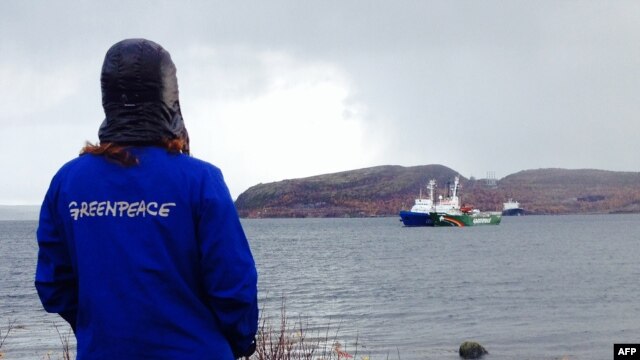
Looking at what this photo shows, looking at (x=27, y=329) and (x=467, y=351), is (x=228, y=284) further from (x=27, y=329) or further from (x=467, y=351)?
(x=27, y=329)

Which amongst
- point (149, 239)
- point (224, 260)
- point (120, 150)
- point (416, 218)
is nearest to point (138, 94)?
point (120, 150)

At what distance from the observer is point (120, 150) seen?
8.80ft

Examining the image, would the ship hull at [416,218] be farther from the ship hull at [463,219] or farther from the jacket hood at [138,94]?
the jacket hood at [138,94]

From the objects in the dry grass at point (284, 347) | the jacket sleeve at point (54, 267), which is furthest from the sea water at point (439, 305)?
the jacket sleeve at point (54, 267)

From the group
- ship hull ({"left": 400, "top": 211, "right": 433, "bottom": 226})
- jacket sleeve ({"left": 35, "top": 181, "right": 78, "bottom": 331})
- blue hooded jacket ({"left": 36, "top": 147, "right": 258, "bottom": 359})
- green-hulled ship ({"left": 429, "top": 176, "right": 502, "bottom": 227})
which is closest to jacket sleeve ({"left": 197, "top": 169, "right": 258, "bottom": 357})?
blue hooded jacket ({"left": 36, "top": 147, "right": 258, "bottom": 359})

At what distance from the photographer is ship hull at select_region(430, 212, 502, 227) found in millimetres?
121125

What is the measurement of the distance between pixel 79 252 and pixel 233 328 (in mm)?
557

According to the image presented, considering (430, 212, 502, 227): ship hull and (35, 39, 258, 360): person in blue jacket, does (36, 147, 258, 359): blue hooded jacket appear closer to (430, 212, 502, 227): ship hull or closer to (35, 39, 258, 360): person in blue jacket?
(35, 39, 258, 360): person in blue jacket

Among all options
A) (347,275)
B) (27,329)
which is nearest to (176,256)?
(27,329)

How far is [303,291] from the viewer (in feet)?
115

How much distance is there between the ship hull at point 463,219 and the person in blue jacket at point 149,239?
4621 inches

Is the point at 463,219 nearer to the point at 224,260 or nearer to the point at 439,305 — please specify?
the point at 439,305
